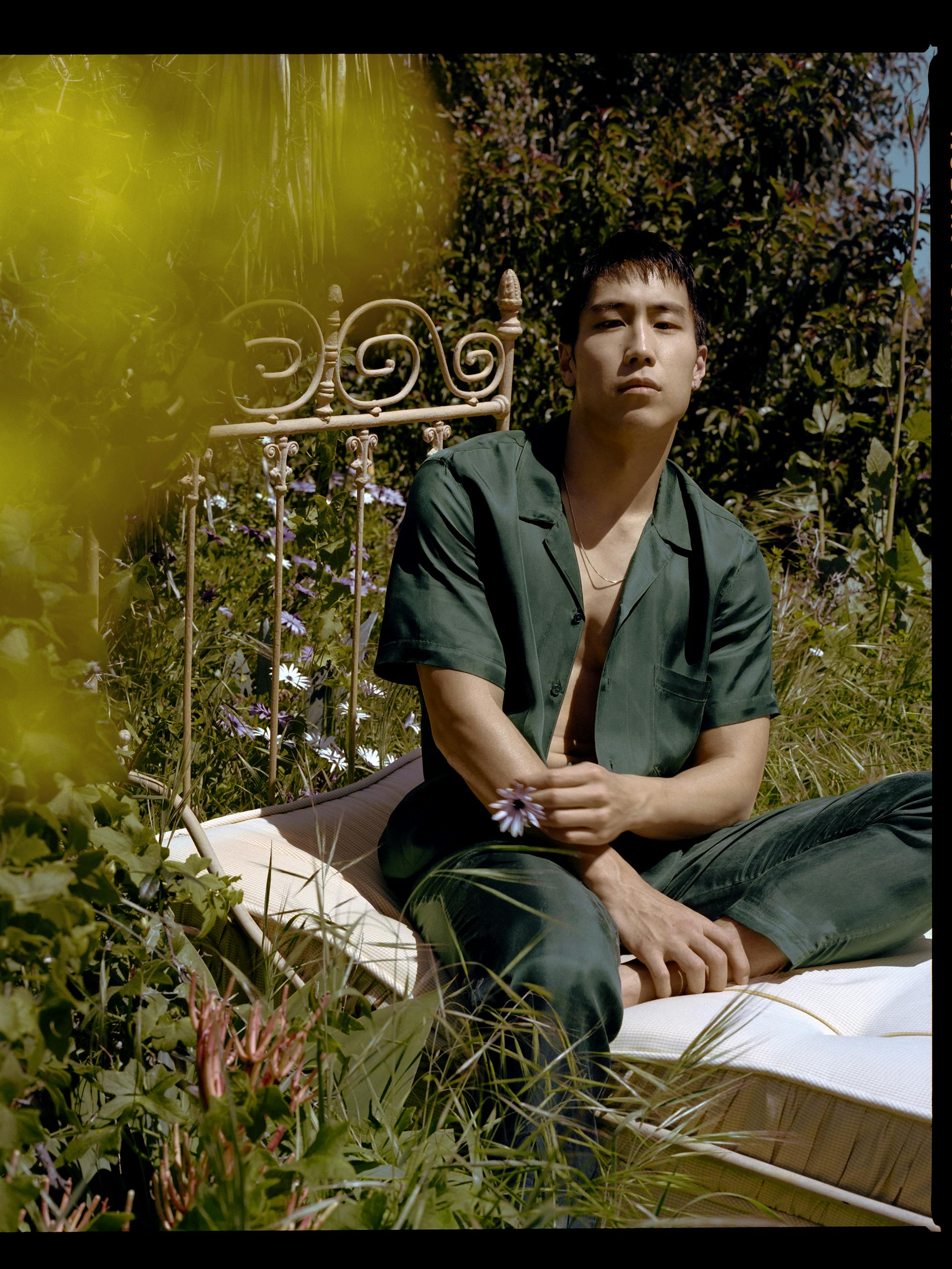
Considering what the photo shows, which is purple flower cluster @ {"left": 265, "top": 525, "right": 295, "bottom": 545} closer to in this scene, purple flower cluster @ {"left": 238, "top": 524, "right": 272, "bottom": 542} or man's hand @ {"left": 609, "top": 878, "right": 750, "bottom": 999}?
purple flower cluster @ {"left": 238, "top": 524, "right": 272, "bottom": 542}

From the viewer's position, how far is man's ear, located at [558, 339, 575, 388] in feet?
8.39

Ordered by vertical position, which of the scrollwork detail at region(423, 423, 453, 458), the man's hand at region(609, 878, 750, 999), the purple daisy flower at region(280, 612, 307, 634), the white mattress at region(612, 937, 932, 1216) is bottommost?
the white mattress at region(612, 937, 932, 1216)

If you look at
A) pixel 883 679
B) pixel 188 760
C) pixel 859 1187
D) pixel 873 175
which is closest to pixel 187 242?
pixel 188 760

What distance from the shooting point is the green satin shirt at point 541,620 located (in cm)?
232

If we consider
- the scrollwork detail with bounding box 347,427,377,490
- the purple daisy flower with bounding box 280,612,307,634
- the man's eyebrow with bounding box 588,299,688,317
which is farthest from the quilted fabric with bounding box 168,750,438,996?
the man's eyebrow with bounding box 588,299,688,317

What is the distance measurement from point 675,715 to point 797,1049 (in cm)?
83

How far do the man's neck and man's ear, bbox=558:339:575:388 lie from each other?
0.07m

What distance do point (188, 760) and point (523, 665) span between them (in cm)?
103

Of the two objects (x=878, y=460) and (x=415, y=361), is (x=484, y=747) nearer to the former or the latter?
(x=415, y=361)

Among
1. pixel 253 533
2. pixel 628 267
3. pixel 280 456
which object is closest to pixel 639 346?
pixel 628 267

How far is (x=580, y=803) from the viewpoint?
2.12 m

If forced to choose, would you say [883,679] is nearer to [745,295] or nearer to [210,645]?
[745,295]

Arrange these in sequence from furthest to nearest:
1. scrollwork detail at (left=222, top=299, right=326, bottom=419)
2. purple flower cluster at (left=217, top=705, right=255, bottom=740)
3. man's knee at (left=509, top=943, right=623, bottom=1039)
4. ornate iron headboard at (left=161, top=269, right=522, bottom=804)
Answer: purple flower cluster at (left=217, top=705, right=255, bottom=740)
ornate iron headboard at (left=161, top=269, right=522, bottom=804)
scrollwork detail at (left=222, top=299, right=326, bottom=419)
man's knee at (left=509, top=943, right=623, bottom=1039)

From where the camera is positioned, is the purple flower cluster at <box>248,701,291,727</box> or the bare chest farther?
the purple flower cluster at <box>248,701,291,727</box>
